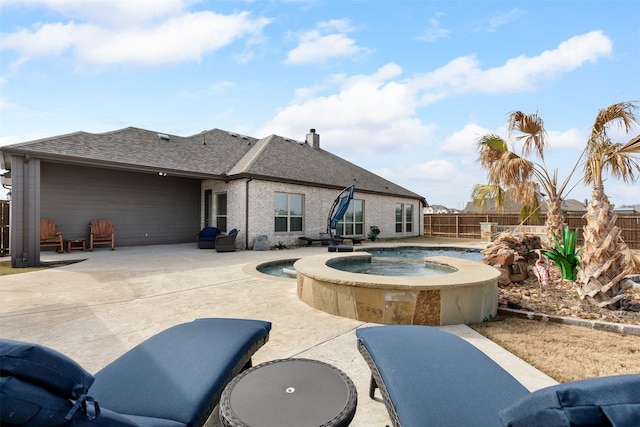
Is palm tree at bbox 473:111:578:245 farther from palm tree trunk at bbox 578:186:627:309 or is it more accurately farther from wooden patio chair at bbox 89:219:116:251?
wooden patio chair at bbox 89:219:116:251

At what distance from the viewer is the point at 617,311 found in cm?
458

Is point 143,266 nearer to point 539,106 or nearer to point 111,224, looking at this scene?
point 111,224

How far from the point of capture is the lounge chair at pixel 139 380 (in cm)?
86

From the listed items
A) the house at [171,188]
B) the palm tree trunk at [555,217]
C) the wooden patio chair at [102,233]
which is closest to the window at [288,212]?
the house at [171,188]

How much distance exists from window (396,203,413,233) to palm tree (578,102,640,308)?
1481cm

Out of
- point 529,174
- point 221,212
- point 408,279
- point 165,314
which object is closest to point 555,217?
point 529,174

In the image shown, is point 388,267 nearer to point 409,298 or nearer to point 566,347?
point 409,298

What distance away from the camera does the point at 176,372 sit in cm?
179

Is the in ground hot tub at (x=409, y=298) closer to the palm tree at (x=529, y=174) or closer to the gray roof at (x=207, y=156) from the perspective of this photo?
the palm tree at (x=529, y=174)

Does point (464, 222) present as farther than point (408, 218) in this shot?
Yes

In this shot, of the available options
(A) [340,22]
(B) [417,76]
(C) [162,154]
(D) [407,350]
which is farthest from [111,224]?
(D) [407,350]

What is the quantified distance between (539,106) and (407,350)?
809 cm

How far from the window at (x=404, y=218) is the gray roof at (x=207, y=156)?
100cm

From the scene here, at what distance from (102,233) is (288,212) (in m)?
7.46
